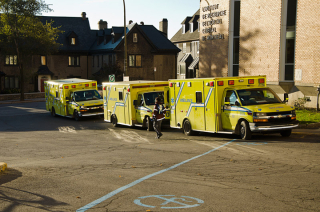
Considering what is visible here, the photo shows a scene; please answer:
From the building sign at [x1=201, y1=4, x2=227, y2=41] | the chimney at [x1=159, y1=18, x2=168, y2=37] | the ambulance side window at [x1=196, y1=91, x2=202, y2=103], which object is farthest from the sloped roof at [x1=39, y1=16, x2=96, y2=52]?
the ambulance side window at [x1=196, y1=91, x2=202, y2=103]

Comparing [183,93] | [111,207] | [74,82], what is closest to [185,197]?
[111,207]

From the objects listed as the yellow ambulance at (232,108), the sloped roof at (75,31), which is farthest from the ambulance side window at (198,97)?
the sloped roof at (75,31)

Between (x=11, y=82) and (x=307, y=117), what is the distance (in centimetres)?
4535

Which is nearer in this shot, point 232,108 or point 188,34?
point 232,108

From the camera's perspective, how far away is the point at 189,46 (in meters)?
68.4

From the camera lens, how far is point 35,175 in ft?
34.7

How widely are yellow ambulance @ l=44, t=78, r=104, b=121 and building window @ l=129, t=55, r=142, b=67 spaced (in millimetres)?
29276

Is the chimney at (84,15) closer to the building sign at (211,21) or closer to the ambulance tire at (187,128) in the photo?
the building sign at (211,21)

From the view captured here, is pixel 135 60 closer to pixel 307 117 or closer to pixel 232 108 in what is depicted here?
pixel 307 117

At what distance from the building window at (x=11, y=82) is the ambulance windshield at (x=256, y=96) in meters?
46.7

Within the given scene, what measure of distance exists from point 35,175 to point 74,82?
1935cm

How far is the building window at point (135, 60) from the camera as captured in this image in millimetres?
59312

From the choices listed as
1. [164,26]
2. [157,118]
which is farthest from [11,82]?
[157,118]

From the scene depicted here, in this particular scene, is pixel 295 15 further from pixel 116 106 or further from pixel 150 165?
pixel 150 165
